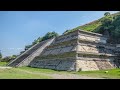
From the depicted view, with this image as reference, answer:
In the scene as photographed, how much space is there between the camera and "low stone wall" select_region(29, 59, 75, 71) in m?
21.0

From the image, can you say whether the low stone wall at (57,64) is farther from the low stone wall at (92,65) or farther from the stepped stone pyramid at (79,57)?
the low stone wall at (92,65)

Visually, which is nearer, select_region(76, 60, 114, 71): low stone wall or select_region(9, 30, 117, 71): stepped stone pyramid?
select_region(76, 60, 114, 71): low stone wall

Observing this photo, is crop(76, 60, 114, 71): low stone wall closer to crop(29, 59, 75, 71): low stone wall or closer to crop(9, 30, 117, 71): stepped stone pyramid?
crop(9, 30, 117, 71): stepped stone pyramid

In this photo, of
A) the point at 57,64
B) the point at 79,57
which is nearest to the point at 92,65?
the point at 79,57

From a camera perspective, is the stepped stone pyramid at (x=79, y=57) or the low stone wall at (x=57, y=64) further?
the stepped stone pyramid at (x=79, y=57)

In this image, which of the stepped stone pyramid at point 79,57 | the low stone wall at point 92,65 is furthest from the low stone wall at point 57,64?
the low stone wall at point 92,65

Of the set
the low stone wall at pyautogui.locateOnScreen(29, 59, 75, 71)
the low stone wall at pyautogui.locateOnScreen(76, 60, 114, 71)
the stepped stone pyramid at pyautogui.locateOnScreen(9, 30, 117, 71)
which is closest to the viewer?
the low stone wall at pyautogui.locateOnScreen(76, 60, 114, 71)

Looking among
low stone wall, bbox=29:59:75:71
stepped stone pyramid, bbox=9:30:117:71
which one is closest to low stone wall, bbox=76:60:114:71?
stepped stone pyramid, bbox=9:30:117:71

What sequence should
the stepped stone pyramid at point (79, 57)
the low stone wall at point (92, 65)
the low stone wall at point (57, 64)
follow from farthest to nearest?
1. the stepped stone pyramid at point (79, 57)
2. the low stone wall at point (57, 64)
3. the low stone wall at point (92, 65)

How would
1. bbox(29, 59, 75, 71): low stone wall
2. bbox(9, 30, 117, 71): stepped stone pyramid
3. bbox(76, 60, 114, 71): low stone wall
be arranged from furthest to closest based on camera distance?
1. bbox(9, 30, 117, 71): stepped stone pyramid
2. bbox(29, 59, 75, 71): low stone wall
3. bbox(76, 60, 114, 71): low stone wall

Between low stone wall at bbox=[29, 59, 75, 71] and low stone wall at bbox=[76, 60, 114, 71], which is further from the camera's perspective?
low stone wall at bbox=[29, 59, 75, 71]

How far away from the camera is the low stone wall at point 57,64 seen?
21.0m

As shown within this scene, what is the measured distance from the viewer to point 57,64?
920 inches

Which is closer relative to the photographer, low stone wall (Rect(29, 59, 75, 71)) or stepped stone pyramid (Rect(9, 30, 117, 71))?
low stone wall (Rect(29, 59, 75, 71))
